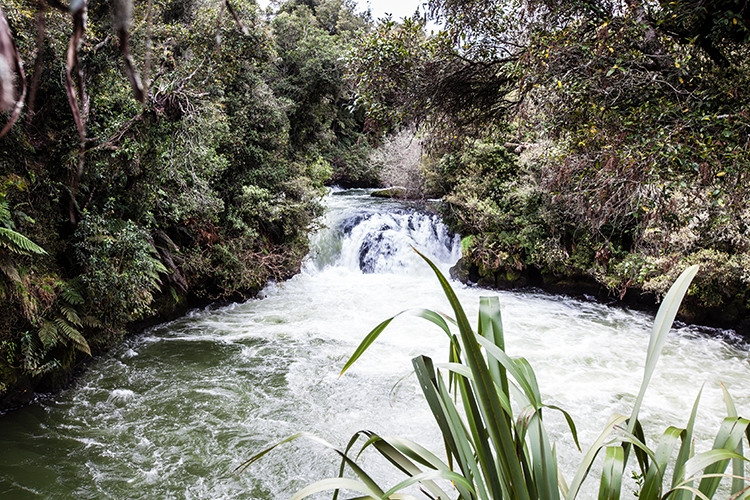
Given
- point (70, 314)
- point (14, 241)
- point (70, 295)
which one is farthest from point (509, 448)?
point (70, 295)

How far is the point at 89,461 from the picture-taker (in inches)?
160

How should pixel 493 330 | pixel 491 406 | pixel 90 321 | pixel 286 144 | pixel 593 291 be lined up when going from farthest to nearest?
pixel 286 144, pixel 593 291, pixel 90 321, pixel 493 330, pixel 491 406

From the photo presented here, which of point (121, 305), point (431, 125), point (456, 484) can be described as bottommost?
point (121, 305)

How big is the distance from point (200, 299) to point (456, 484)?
8.25m

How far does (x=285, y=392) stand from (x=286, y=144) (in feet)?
22.1

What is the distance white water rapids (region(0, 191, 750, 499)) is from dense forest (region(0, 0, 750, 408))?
682 millimetres

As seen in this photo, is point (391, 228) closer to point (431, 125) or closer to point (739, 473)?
point (431, 125)

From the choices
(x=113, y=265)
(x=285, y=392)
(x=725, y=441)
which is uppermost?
(x=725, y=441)

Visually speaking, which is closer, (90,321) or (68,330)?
(68,330)

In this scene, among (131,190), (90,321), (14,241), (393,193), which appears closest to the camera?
(14,241)

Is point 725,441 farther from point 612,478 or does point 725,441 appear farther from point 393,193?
point 393,193

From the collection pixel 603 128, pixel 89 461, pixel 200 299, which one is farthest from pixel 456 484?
pixel 200 299

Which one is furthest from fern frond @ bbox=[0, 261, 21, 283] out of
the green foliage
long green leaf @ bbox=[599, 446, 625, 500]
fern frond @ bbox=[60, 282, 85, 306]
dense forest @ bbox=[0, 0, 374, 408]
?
long green leaf @ bbox=[599, 446, 625, 500]

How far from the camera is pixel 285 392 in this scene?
560 centimetres
